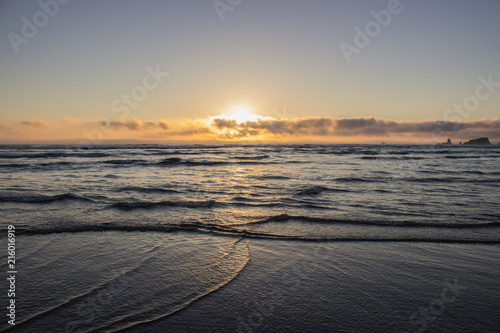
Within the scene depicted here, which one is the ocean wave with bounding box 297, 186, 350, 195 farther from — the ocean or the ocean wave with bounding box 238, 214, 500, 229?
the ocean wave with bounding box 238, 214, 500, 229

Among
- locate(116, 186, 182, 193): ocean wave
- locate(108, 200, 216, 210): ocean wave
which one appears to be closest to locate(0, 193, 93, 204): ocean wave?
locate(108, 200, 216, 210): ocean wave

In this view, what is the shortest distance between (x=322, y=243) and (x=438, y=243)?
8.15 feet

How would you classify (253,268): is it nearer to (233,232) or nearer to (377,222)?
(233,232)

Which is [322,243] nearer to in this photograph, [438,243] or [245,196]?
[438,243]

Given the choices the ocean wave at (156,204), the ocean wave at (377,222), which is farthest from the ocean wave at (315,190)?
the ocean wave at (377,222)

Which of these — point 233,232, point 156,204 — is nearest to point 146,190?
point 156,204

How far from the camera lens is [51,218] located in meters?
7.64

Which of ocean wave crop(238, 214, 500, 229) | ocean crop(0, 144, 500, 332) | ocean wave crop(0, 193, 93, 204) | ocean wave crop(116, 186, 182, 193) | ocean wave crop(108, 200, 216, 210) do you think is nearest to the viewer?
ocean crop(0, 144, 500, 332)

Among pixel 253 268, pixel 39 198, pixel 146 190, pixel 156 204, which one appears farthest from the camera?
pixel 146 190

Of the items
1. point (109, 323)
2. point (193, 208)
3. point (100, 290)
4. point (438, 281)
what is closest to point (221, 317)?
point (109, 323)

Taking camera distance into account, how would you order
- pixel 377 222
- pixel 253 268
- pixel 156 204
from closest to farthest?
pixel 253 268
pixel 377 222
pixel 156 204

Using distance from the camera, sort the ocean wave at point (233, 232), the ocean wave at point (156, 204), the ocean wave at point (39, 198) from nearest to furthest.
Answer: the ocean wave at point (233, 232) → the ocean wave at point (156, 204) → the ocean wave at point (39, 198)

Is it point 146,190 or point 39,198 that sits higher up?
point 39,198

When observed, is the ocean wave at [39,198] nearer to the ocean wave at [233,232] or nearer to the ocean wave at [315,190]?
the ocean wave at [233,232]
